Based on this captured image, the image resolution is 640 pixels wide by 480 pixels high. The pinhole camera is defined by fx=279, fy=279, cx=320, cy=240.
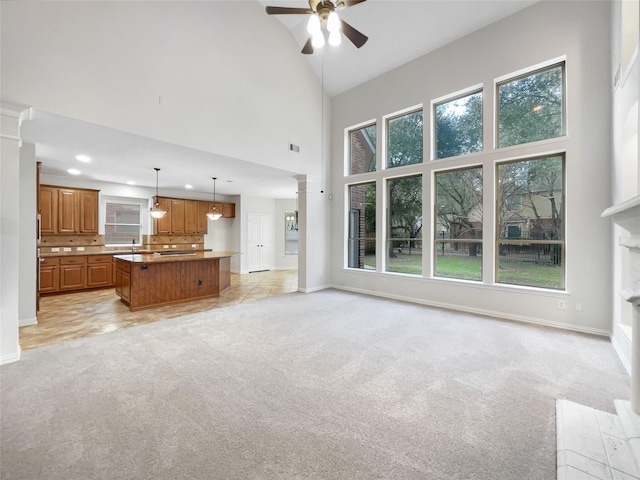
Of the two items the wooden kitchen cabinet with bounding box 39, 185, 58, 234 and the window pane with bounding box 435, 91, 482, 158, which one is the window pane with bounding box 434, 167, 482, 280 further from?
the wooden kitchen cabinet with bounding box 39, 185, 58, 234

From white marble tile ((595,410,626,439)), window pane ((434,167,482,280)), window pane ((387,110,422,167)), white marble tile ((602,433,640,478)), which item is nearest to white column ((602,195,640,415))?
white marble tile ((595,410,626,439))

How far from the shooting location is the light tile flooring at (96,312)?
3.72m

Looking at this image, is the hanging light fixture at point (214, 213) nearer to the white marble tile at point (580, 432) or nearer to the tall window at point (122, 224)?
the tall window at point (122, 224)

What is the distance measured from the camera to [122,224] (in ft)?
25.2

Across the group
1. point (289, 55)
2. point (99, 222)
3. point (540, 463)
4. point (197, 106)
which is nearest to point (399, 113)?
point (289, 55)

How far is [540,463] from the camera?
157 centimetres

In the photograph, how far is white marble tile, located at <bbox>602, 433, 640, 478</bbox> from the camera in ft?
4.98

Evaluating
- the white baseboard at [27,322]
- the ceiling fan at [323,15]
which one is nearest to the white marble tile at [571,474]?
the ceiling fan at [323,15]

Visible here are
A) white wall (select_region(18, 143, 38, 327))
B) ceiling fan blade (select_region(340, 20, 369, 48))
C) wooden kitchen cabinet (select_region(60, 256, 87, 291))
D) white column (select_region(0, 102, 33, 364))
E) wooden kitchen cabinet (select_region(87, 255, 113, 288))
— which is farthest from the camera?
wooden kitchen cabinet (select_region(87, 255, 113, 288))

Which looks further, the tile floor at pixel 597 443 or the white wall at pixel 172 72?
the white wall at pixel 172 72

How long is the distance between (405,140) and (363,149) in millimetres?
1052

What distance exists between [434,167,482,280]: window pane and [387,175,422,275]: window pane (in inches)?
14.2

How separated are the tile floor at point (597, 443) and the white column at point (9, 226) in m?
4.67

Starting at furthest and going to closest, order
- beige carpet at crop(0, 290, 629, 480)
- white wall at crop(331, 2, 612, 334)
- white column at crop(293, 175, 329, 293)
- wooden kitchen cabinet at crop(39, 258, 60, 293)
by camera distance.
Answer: white column at crop(293, 175, 329, 293) → wooden kitchen cabinet at crop(39, 258, 60, 293) → white wall at crop(331, 2, 612, 334) → beige carpet at crop(0, 290, 629, 480)
